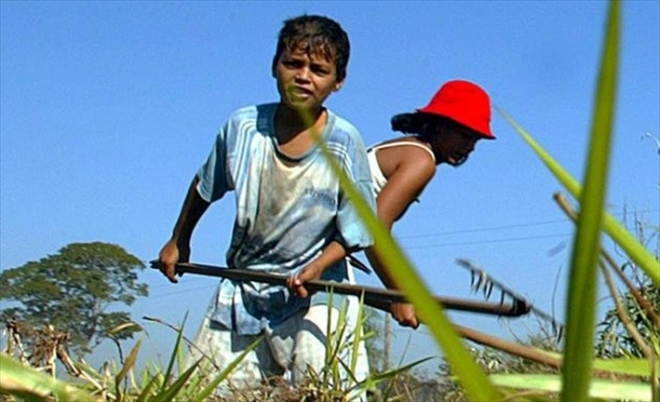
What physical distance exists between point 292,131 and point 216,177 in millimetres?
303

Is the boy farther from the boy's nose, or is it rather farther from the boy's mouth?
the boy's mouth

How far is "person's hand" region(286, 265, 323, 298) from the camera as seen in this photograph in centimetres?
353

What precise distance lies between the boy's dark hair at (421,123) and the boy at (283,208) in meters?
0.79

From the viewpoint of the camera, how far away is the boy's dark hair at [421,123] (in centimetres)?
463

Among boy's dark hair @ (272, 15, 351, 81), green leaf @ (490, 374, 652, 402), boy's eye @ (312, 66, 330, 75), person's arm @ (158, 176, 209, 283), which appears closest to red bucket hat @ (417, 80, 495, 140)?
boy's dark hair @ (272, 15, 351, 81)

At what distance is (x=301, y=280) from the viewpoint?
353 cm

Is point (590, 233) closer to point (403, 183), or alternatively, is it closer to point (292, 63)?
point (292, 63)

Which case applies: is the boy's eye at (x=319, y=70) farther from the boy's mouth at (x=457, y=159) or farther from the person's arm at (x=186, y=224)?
the boy's mouth at (x=457, y=159)

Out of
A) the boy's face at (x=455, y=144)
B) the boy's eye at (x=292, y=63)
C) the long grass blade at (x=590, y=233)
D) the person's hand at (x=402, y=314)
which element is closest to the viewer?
the long grass blade at (x=590, y=233)

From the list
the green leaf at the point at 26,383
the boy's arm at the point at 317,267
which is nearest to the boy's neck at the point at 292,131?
the boy's arm at the point at 317,267

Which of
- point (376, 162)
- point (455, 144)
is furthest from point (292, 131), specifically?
point (455, 144)

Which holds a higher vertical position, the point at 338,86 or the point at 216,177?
the point at 338,86

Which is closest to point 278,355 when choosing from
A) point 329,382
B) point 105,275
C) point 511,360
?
point 511,360

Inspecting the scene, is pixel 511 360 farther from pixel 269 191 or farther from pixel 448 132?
pixel 448 132
